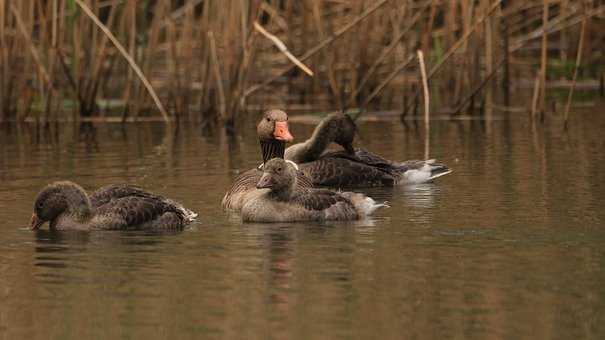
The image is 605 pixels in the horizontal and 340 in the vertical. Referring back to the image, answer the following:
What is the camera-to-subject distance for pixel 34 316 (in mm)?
7750

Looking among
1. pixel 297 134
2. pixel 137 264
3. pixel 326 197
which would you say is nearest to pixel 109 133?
pixel 297 134

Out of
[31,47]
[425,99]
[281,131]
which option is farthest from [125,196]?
[31,47]

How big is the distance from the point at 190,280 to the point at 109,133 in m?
10.5

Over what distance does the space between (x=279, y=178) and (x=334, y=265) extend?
2.33 meters

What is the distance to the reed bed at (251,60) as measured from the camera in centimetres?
1795

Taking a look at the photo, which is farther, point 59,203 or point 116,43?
point 116,43

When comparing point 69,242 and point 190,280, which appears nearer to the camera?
point 190,280

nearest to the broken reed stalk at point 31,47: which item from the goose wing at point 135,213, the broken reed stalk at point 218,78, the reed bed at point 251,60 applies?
the reed bed at point 251,60

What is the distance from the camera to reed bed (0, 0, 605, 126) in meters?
18.0

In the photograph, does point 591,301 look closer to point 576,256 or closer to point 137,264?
point 576,256

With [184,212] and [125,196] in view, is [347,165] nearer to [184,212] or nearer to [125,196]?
[184,212]

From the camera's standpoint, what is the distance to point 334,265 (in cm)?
919

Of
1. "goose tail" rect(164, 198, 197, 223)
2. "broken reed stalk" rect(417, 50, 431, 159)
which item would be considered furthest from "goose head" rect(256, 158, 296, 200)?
"broken reed stalk" rect(417, 50, 431, 159)

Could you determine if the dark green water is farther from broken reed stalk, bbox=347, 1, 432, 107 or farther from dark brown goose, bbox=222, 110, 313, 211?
broken reed stalk, bbox=347, 1, 432, 107
